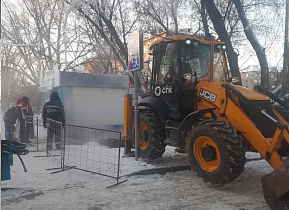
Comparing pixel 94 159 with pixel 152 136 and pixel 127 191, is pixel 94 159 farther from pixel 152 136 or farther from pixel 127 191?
pixel 127 191

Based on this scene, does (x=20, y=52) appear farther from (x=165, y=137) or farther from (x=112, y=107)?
(x=165, y=137)

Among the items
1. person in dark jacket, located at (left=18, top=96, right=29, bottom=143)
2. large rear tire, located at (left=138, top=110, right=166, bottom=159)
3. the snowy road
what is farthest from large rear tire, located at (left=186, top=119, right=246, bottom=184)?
person in dark jacket, located at (left=18, top=96, right=29, bottom=143)

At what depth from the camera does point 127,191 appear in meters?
5.23

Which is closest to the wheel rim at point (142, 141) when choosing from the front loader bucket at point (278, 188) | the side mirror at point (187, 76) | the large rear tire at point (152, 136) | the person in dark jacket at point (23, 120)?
the large rear tire at point (152, 136)

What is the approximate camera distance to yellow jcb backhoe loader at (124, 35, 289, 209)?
483 centimetres

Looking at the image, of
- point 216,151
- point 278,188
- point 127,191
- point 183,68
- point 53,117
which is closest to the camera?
point 278,188

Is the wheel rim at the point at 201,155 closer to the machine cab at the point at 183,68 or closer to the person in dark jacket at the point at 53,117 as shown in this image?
the machine cab at the point at 183,68

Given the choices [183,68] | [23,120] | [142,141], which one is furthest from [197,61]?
[23,120]

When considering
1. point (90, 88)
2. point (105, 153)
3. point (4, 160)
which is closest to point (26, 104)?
point (90, 88)

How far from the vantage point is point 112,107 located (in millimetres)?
14484

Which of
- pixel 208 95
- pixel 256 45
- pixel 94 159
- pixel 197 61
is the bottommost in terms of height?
pixel 94 159

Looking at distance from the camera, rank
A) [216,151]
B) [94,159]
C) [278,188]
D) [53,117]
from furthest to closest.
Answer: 1. [53,117]
2. [94,159]
3. [216,151]
4. [278,188]

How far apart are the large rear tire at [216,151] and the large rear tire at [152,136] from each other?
1476mm

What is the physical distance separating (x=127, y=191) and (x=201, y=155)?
5.01 ft
